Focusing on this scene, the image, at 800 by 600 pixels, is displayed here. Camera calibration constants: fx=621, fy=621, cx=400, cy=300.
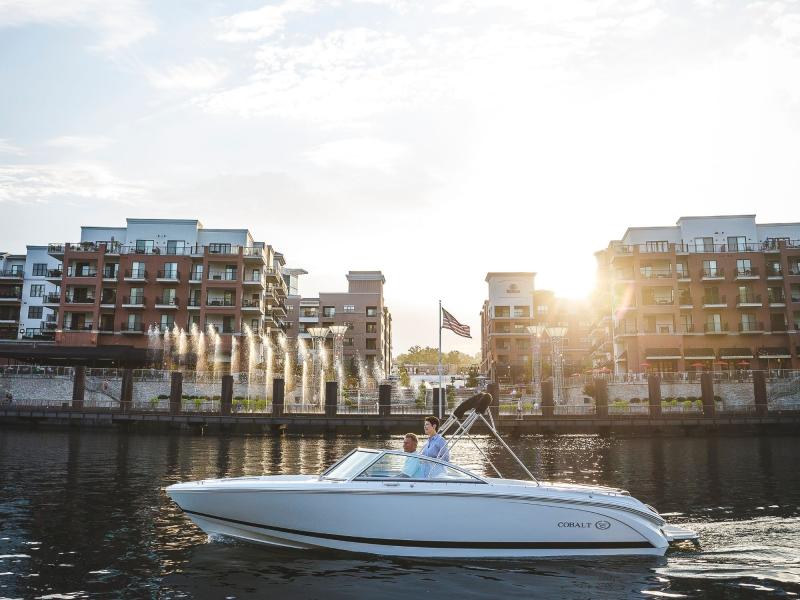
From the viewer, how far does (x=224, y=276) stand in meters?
71.4

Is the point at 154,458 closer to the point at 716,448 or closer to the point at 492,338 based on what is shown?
the point at 716,448

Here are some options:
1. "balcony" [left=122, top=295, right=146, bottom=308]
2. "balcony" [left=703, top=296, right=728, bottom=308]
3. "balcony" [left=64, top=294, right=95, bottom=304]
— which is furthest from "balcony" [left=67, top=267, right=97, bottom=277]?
"balcony" [left=703, top=296, right=728, bottom=308]

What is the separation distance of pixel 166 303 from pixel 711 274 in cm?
5998

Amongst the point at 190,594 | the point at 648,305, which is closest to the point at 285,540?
the point at 190,594

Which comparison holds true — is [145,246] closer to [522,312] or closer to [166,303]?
[166,303]

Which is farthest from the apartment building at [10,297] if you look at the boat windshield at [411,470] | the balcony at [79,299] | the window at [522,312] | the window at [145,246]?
the boat windshield at [411,470]

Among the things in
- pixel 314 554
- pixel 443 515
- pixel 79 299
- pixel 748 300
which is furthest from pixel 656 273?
pixel 79 299

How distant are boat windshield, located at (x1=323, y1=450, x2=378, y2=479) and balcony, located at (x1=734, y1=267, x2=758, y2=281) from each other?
2617 inches

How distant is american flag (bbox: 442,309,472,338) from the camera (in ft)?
132

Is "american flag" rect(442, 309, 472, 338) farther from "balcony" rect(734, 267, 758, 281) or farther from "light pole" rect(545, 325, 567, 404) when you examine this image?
"balcony" rect(734, 267, 758, 281)

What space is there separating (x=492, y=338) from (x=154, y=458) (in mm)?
82203

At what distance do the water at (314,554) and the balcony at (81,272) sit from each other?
170 ft

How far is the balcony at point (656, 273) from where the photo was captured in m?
66.4

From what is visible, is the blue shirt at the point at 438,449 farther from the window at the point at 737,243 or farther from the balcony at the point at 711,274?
the window at the point at 737,243
